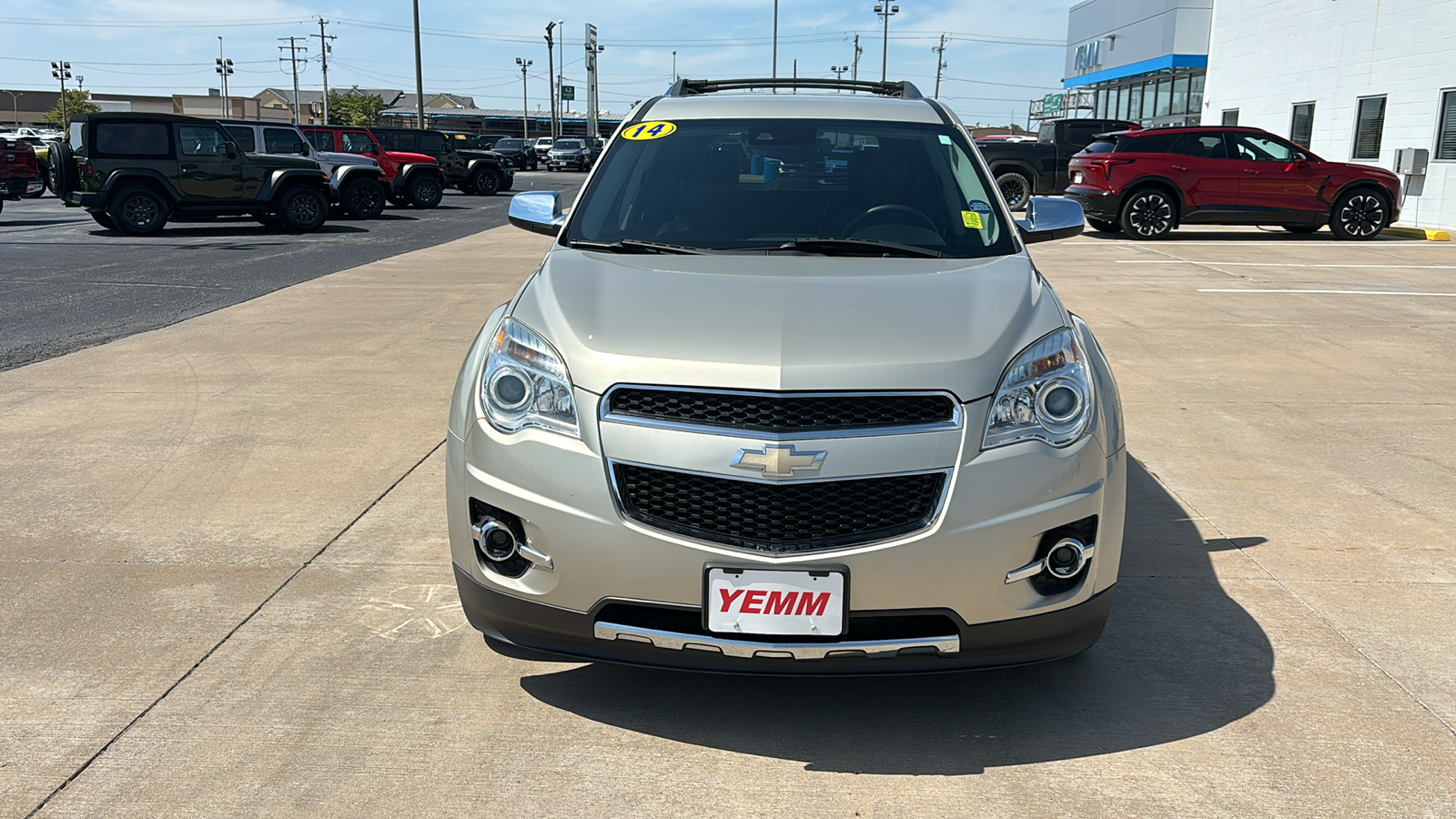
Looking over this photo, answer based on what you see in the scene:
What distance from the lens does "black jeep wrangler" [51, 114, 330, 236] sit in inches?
693

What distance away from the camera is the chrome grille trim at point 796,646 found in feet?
8.97

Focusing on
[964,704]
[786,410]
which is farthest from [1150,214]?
[786,410]

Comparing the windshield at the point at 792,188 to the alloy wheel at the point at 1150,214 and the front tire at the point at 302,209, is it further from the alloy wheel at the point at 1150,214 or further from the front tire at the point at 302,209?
the front tire at the point at 302,209

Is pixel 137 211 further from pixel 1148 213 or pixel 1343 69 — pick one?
pixel 1343 69

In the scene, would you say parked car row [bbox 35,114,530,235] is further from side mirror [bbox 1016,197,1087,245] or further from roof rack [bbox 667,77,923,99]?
side mirror [bbox 1016,197,1087,245]

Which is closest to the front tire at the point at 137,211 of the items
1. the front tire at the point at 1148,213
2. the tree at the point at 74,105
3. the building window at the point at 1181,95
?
the front tire at the point at 1148,213

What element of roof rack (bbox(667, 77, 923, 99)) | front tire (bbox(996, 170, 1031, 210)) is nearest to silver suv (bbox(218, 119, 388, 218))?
→ front tire (bbox(996, 170, 1031, 210))

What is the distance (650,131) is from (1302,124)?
987 inches

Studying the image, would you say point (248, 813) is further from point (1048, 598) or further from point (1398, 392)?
point (1398, 392)

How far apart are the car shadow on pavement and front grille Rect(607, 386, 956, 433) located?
86cm

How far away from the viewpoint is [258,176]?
61.2 feet

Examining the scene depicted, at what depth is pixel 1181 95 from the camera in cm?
3906

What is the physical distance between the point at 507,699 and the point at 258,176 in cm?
1751

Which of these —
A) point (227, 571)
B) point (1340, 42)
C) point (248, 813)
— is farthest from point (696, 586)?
point (1340, 42)
